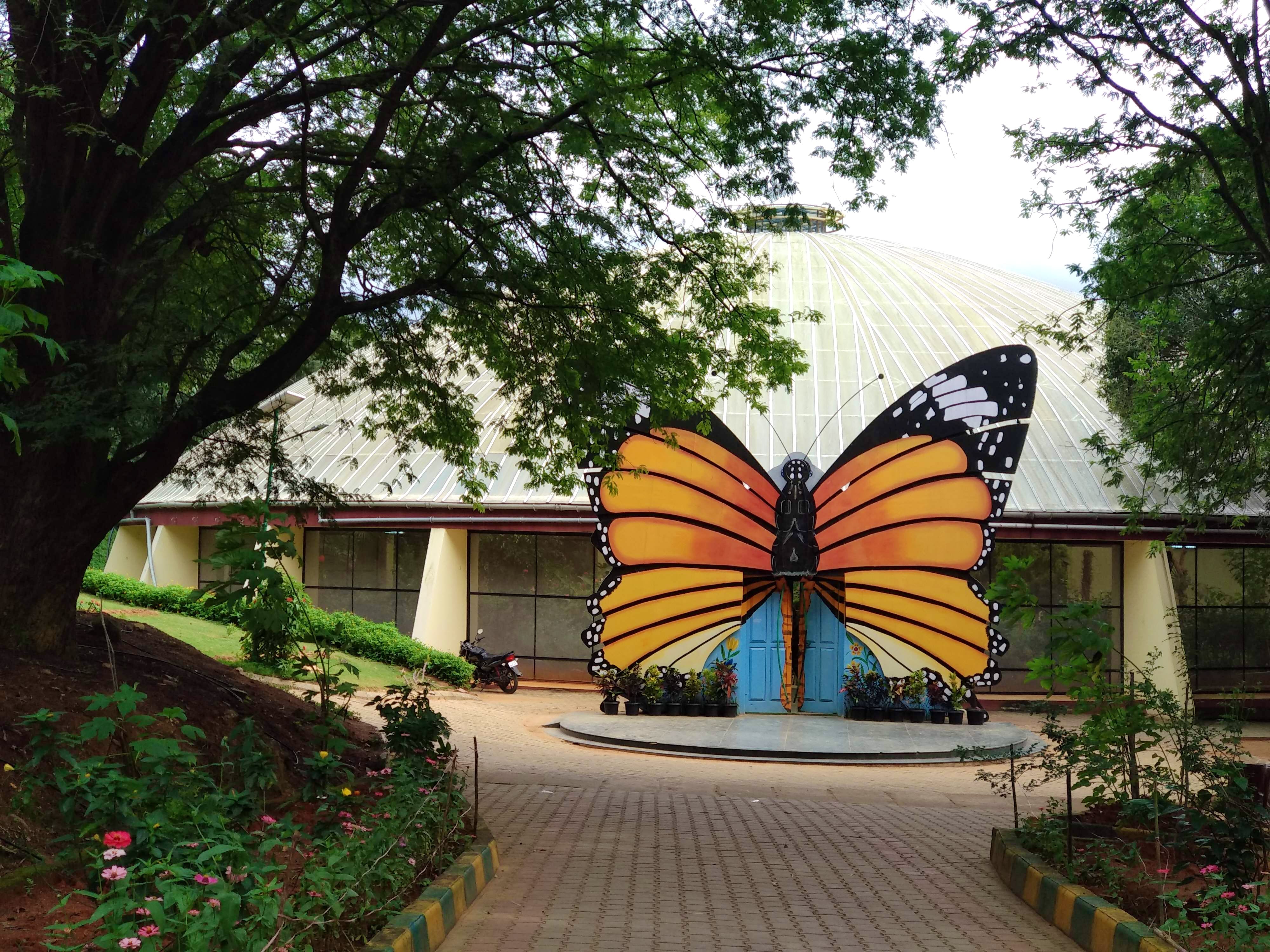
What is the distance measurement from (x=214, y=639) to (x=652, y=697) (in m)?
8.71

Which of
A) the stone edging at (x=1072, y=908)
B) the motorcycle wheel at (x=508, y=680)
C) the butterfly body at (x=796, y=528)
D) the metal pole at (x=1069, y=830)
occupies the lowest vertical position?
the motorcycle wheel at (x=508, y=680)

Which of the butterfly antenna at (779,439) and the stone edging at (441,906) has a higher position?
the butterfly antenna at (779,439)

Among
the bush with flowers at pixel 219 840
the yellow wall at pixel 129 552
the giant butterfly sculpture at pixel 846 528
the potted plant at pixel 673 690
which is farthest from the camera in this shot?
the yellow wall at pixel 129 552

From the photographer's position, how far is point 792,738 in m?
19.3

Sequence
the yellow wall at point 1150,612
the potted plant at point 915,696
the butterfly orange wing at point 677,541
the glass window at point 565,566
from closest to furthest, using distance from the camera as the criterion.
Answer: the butterfly orange wing at point 677,541
the potted plant at point 915,696
the yellow wall at point 1150,612
the glass window at point 565,566

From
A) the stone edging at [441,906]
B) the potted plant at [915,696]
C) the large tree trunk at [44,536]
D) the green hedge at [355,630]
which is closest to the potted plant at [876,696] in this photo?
the potted plant at [915,696]

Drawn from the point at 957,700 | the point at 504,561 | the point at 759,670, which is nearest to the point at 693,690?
the point at 759,670

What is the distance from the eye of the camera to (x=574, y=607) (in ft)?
91.0

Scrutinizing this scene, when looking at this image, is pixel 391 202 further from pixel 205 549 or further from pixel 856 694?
pixel 205 549

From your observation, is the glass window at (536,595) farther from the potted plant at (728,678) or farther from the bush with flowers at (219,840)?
the bush with flowers at (219,840)

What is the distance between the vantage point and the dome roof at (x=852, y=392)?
26.0 m

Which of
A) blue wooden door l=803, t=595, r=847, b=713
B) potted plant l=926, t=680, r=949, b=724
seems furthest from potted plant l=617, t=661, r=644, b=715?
potted plant l=926, t=680, r=949, b=724

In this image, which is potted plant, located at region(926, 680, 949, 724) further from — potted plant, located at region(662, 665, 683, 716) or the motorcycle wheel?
the motorcycle wheel

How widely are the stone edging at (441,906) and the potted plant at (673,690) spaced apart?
42.7 ft
